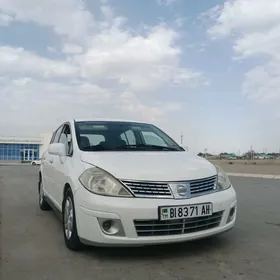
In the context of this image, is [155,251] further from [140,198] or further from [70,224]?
[70,224]

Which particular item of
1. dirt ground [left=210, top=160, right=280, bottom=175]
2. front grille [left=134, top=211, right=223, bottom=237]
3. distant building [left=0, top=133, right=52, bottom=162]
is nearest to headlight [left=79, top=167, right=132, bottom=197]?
front grille [left=134, top=211, right=223, bottom=237]

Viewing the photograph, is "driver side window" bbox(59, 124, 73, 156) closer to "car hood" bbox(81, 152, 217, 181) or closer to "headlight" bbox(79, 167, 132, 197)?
"car hood" bbox(81, 152, 217, 181)

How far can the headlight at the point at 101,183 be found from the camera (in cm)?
334

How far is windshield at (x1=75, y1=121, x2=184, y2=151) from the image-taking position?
443 centimetres

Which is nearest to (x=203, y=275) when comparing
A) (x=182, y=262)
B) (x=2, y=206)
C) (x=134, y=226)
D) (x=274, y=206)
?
(x=182, y=262)

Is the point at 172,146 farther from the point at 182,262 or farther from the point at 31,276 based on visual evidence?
the point at 31,276

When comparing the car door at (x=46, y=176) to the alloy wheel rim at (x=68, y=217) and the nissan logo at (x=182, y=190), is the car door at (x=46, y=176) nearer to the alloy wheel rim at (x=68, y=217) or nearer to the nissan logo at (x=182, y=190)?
the alloy wheel rim at (x=68, y=217)

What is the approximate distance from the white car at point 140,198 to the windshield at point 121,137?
15 cm

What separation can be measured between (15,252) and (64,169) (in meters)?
1.10

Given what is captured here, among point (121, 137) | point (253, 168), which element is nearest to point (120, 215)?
point (121, 137)

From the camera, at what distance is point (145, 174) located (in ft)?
11.3

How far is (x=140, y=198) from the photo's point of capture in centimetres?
329

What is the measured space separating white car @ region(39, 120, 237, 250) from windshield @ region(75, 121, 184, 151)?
0.15m

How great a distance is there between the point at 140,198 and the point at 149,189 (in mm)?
131
